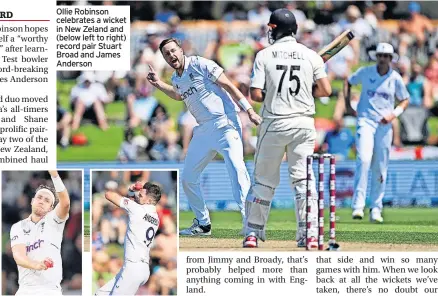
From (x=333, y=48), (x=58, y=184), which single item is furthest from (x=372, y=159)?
(x=58, y=184)

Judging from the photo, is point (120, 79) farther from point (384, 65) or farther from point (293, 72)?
point (293, 72)

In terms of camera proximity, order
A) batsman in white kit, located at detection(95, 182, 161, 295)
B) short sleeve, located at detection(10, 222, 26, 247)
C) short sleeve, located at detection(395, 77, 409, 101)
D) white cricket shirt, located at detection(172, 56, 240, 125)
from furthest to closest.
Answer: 1. short sleeve, located at detection(395, 77, 409, 101)
2. white cricket shirt, located at detection(172, 56, 240, 125)
3. short sleeve, located at detection(10, 222, 26, 247)
4. batsman in white kit, located at detection(95, 182, 161, 295)

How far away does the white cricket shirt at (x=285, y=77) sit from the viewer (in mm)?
11758

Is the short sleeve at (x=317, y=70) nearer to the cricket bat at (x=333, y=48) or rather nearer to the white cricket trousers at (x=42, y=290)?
the cricket bat at (x=333, y=48)

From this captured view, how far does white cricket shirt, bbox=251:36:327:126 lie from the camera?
11.8 m

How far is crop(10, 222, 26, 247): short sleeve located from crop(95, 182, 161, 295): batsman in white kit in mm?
982

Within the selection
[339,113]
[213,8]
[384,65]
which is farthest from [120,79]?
[384,65]

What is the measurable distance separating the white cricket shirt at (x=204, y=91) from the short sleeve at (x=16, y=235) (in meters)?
2.50

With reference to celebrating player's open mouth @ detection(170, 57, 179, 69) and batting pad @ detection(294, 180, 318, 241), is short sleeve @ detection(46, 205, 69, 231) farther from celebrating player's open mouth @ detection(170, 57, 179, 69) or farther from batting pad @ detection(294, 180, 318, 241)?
batting pad @ detection(294, 180, 318, 241)

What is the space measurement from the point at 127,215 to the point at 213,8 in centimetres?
835

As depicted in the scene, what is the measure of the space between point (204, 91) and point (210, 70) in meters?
0.28

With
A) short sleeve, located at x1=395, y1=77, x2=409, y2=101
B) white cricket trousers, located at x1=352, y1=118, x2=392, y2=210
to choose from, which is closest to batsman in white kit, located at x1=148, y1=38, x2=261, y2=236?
white cricket trousers, located at x1=352, y1=118, x2=392, y2=210

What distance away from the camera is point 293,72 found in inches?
465

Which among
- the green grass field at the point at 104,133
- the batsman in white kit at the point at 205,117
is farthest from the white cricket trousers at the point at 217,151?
the green grass field at the point at 104,133
